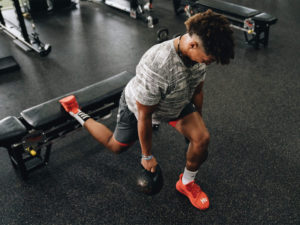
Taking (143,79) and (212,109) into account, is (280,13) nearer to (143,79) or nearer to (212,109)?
(212,109)

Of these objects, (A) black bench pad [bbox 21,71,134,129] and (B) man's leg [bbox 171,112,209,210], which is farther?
(A) black bench pad [bbox 21,71,134,129]

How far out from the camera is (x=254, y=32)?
147 inches

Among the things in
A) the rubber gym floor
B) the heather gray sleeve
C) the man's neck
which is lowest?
the rubber gym floor

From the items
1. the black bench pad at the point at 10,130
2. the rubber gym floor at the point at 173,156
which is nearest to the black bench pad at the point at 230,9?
the rubber gym floor at the point at 173,156

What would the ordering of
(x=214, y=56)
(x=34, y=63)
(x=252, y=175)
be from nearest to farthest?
(x=214, y=56), (x=252, y=175), (x=34, y=63)

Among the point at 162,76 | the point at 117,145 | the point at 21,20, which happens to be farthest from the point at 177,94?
the point at 21,20

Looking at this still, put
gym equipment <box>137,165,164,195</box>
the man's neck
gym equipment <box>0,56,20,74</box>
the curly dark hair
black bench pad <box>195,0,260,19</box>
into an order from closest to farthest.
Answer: the curly dark hair < the man's neck < gym equipment <box>137,165,164,195</box> < gym equipment <box>0,56,20,74</box> < black bench pad <box>195,0,260,19</box>

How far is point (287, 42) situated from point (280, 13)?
4.01 ft

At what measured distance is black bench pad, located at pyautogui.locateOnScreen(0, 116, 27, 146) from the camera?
1735 mm

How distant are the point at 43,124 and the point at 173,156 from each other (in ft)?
3.02

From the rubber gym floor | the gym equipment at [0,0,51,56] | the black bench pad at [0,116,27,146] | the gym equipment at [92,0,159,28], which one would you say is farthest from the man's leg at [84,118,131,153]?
the gym equipment at [92,0,159,28]

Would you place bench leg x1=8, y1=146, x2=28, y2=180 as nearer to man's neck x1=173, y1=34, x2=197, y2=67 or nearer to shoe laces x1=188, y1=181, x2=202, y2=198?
shoe laces x1=188, y1=181, x2=202, y2=198

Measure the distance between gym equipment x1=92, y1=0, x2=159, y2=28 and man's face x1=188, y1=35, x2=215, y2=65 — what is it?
3291mm

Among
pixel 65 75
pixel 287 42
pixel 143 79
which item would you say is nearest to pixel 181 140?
pixel 143 79
